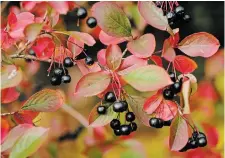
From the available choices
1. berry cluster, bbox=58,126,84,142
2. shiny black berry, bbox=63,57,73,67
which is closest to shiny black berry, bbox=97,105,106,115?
shiny black berry, bbox=63,57,73,67

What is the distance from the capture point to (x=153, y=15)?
990mm

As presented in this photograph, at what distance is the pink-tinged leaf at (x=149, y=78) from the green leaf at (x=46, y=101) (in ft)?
0.57

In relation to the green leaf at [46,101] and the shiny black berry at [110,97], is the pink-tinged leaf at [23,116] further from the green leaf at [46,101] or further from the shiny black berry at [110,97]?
the shiny black berry at [110,97]

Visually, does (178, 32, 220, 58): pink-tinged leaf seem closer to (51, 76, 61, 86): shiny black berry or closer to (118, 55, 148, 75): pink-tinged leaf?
(118, 55, 148, 75): pink-tinged leaf

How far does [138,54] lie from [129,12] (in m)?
1.14

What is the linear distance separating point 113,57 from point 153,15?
0.10 meters

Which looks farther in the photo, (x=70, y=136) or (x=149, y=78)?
(x=70, y=136)

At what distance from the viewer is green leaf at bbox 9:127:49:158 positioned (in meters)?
0.96

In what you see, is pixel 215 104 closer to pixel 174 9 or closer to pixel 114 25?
pixel 174 9

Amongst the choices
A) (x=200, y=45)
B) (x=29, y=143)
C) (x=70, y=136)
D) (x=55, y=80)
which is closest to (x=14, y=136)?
(x=29, y=143)

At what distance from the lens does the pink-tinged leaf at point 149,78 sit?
0.89 m

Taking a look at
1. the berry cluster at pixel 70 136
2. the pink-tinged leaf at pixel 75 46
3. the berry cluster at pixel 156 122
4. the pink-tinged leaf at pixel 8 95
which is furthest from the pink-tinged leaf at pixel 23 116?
the berry cluster at pixel 70 136

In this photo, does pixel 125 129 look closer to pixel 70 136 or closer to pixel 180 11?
pixel 180 11

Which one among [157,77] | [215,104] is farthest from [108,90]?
[215,104]
